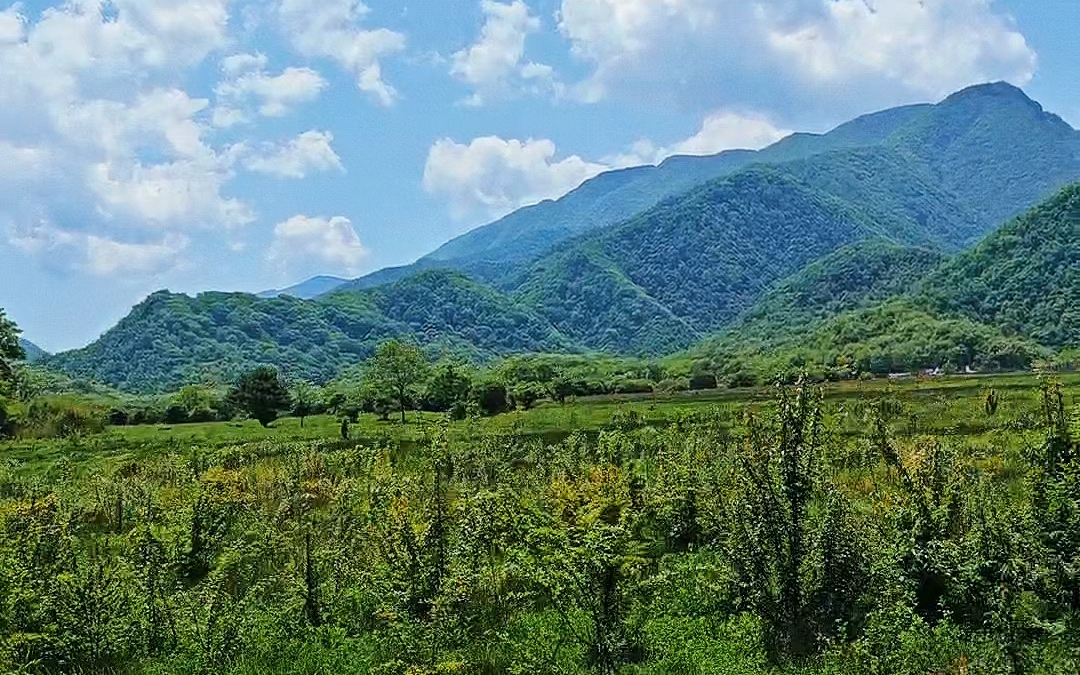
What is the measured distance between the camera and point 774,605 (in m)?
12.2

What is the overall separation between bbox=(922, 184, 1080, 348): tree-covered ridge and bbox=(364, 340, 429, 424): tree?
86.9m

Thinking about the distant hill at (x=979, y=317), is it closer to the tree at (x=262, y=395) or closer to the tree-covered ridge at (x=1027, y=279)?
the tree-covered ridge at (x=1027, y=279)

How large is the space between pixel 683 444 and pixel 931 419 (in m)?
16.3

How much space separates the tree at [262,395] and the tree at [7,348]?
87.4ft

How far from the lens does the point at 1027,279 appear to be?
134 meters

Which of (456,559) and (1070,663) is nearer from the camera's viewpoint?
(1070,663)

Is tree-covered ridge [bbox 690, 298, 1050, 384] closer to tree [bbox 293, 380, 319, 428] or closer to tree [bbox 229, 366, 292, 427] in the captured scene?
tree [bbox 293, 380, 319, 428]

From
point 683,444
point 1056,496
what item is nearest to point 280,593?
point 1056,496

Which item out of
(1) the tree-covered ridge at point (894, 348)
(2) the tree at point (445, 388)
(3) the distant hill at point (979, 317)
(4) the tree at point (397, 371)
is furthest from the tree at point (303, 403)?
(3) the distant hill at point (979, 317)

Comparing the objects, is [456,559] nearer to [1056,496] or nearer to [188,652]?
[188,652]

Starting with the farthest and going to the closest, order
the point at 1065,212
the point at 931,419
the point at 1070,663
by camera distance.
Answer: the point at 1065,212 → the point at 931,419 → the point at 1070,663

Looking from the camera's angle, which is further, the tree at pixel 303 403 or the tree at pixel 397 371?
the tree at pixel 303 403

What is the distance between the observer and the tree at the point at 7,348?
32500 millimetres

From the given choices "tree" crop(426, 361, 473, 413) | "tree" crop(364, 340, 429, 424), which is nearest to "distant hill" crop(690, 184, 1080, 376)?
"tree" crop(426, 361, 473, 413)
